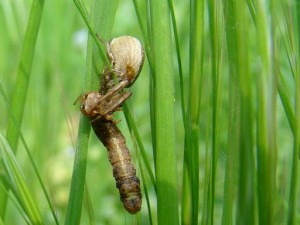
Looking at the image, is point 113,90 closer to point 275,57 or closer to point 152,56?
point 152,56

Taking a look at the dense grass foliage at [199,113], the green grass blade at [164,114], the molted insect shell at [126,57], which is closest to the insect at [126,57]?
the molted insect shell at [126,57]

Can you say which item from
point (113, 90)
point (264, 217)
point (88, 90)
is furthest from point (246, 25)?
point (113, 90)

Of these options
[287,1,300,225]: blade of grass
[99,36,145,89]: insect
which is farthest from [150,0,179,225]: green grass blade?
[99,36,145,89]: insect

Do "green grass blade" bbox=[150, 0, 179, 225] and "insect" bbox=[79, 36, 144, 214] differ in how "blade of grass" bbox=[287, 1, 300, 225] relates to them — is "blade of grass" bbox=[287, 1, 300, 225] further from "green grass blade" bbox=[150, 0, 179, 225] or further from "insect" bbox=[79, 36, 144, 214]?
"insect" bbox=[79, 36, 144, 214]

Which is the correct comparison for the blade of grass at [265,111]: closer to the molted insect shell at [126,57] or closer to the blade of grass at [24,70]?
the blade of grass at [24,70]

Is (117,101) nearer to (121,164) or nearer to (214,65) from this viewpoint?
(121,164)

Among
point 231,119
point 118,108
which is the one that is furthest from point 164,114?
point 118,108
